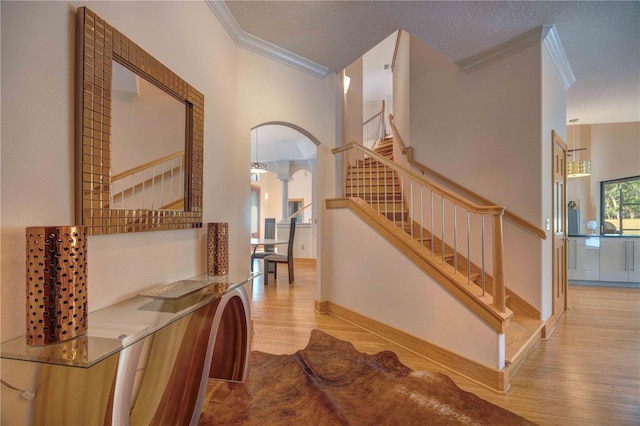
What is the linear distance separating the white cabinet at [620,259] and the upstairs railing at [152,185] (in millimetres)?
6860

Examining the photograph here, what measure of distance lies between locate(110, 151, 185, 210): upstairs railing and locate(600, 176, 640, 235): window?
26.6 ft

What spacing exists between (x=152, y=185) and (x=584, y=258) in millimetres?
6871

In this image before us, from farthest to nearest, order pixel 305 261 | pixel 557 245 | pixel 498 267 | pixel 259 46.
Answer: pixel 305 261, pixel 557 245, pixel 259 46, pixel 498 267

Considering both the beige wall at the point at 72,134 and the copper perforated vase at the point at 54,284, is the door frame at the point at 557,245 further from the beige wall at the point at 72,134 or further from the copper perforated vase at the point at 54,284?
the copper perforated vase at the point at 54,284

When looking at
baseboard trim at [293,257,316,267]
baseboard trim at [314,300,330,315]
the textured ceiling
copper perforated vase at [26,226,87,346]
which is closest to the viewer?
copper perforated vase at [26,226,87,346]

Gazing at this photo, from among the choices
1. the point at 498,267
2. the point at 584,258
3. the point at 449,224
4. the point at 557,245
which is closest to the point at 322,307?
the point at 449,224

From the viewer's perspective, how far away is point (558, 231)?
130 inches

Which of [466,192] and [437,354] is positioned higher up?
[466,192]

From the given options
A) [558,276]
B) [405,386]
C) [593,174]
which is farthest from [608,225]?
[405,386]

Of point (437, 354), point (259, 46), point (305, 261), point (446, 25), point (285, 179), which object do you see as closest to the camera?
point (437, 354)

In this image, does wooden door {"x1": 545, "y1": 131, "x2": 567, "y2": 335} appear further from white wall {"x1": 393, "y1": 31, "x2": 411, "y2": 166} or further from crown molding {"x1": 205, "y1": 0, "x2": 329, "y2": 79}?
crown molding {"x1": 205, "y1": 0, "x2": 329, "y2": 79}

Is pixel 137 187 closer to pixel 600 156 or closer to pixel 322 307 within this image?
pixel 322 307

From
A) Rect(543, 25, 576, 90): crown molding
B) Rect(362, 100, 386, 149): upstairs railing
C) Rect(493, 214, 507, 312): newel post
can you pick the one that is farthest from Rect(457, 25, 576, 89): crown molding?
Rect(362, 100, 386, 149): upstairs railing

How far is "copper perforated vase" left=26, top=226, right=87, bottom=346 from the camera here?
3.02 feet
